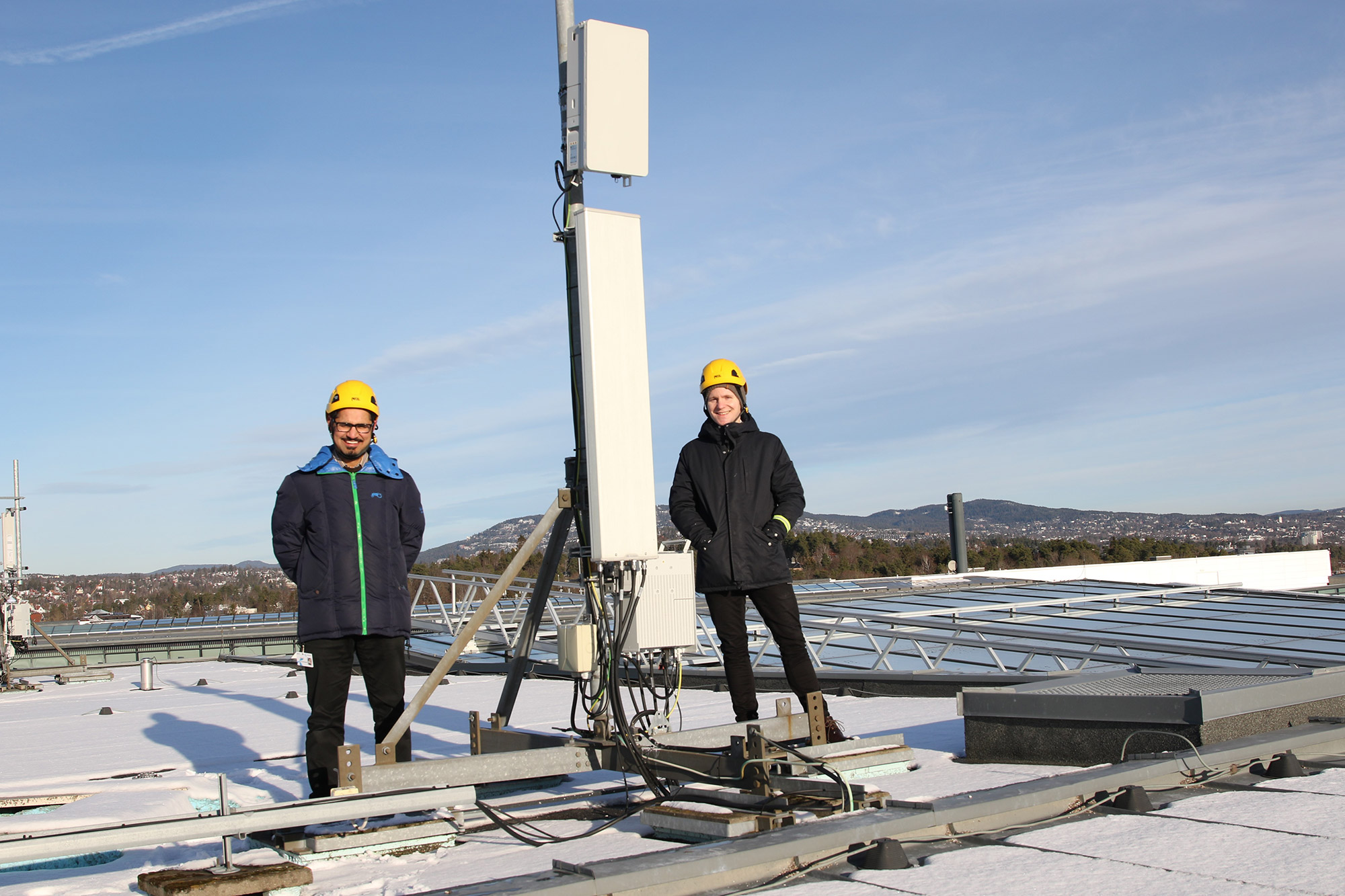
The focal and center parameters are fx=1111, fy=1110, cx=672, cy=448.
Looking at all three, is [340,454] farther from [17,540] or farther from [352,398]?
[17,540]

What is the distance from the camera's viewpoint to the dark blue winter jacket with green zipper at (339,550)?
423cm

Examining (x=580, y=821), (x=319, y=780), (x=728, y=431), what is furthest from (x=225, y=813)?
(x=728, y=431)

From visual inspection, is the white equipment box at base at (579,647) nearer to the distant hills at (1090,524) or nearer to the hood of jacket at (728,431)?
the hood of jacket at (728,431)

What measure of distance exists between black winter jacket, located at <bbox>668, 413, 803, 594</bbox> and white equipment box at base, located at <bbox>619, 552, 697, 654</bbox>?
10.8 inches

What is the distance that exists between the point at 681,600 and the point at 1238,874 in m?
2.40

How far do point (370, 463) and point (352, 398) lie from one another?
269 millimetres

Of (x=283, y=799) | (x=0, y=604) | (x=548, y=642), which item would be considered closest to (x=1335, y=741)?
(x=283, y=799)

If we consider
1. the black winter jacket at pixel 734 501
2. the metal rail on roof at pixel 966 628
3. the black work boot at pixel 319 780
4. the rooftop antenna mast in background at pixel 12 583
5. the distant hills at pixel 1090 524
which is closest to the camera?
the black work boot at pixel 319 780

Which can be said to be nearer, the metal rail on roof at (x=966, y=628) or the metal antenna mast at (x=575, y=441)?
the metal antenna mast at (x=575, y=441)

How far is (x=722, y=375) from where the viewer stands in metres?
5.09

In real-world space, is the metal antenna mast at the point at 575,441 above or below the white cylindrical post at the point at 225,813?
above

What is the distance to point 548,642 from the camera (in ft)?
43.1

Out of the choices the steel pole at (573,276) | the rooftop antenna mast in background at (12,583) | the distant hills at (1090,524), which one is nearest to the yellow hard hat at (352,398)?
the steel pole at (573,276)

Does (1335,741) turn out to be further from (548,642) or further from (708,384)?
(548,642)
